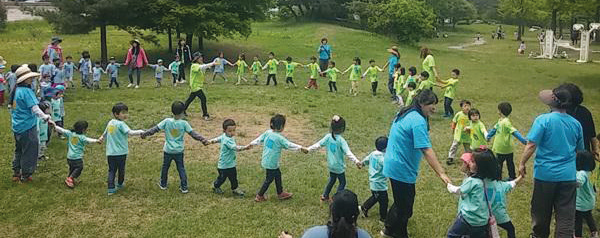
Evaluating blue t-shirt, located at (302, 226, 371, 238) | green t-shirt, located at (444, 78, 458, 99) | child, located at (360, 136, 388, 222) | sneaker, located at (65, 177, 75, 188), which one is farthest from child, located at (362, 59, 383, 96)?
blue t-shirt, located at (302, 226, 371, 238)

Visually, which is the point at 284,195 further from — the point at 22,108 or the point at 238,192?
the point at 22,108

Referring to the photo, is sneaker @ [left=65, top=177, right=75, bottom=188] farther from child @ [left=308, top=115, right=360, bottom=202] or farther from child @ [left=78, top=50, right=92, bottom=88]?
child @ [left=78, top=50, right=92, bottom=88]

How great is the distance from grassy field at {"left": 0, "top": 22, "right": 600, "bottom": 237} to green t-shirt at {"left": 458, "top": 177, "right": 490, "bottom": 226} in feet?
4.59

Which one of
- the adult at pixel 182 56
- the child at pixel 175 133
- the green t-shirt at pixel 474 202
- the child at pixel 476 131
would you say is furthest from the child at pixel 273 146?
the adult at pixel 182 56

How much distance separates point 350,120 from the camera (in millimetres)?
13469

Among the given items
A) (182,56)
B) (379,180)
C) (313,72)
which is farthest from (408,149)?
(182,56)

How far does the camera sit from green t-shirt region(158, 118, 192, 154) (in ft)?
25.7

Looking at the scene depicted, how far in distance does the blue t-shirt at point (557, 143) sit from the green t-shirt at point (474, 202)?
88 centimetres

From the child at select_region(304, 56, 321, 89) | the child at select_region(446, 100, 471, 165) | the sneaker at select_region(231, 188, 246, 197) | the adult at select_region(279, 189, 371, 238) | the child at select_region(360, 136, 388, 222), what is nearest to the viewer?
the adult at select_region(279, 189, 371, 238)

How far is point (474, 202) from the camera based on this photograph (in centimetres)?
525

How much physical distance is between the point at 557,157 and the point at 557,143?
0.49 feet

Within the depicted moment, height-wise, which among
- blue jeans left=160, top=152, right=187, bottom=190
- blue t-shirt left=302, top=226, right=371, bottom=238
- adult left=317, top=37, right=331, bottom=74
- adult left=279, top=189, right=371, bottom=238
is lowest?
blue jeans left=160, top=152, right=187, bottom=190

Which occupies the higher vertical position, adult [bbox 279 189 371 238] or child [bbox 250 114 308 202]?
adult [bbox 279 189 371 238]

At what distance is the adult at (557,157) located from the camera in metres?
5.52
